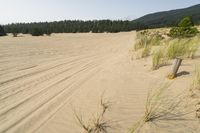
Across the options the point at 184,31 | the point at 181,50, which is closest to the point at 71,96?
the point at 181,50

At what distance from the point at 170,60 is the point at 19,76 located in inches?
173

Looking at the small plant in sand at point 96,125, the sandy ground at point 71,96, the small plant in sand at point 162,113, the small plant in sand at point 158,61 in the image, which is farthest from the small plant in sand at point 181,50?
the small plant in sand at point 96,125

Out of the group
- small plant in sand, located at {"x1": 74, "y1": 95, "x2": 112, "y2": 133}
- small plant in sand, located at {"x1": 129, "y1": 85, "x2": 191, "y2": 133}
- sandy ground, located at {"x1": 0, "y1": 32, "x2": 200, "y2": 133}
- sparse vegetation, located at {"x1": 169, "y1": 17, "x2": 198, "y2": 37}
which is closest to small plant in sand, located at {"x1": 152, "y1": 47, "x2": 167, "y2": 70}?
sandy ground, located at {"x1": 0, "y1": 32, "x2": 200, "y2": 133}

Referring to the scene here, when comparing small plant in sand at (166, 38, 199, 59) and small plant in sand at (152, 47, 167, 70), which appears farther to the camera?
small plant in sand at (166, 38, 199, 59)

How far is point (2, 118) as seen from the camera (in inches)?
163

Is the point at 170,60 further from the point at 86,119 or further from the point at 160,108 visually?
the point at 86,119

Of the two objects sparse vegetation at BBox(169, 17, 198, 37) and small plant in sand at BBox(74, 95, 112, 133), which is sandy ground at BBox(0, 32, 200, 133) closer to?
small plant in sand at BBox(74, 95, 112, 133)

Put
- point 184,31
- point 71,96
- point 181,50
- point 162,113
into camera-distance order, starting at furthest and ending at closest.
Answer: point 184,31, point 181,50, point 71,96, point 162,113

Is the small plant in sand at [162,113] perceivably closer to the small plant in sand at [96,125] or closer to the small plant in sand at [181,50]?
the small plant in sand at [96,125]

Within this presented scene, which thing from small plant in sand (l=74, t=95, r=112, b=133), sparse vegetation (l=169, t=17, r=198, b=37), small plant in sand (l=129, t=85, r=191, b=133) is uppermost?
small plant in sand (l=129, t=85, r=191, b=133)

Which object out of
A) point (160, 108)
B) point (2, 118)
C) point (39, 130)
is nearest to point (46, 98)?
point (2, 118)

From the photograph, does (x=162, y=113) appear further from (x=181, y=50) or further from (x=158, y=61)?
(x=181, y=50)

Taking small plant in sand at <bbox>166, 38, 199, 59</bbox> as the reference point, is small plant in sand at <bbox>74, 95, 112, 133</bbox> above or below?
below

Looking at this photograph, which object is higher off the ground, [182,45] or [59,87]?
[182,45]
